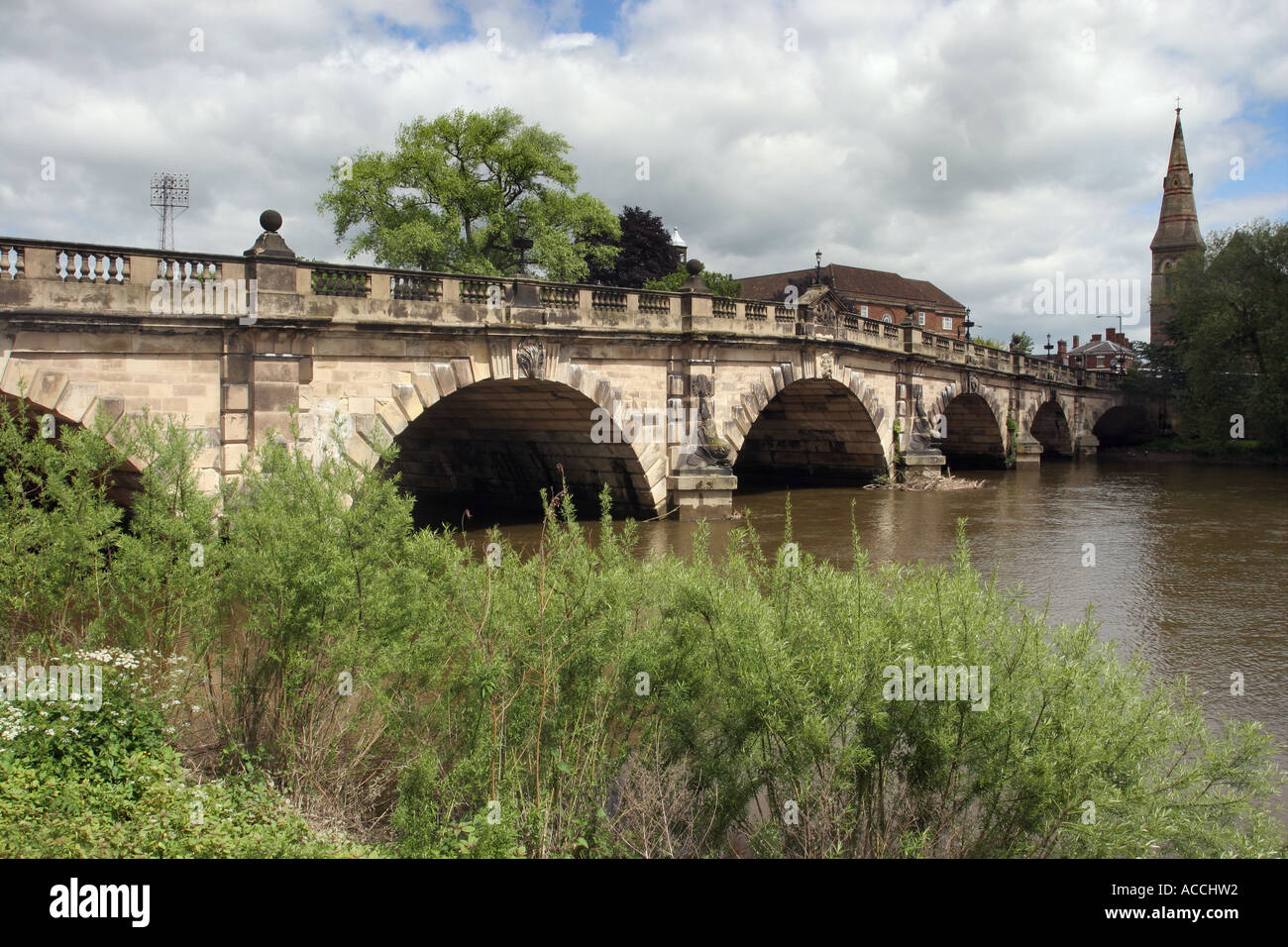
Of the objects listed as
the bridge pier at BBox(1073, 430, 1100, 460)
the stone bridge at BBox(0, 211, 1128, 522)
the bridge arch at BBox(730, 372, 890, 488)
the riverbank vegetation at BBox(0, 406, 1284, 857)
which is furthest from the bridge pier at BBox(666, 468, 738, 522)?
the bridge pier at BBox(1073, 430, 1100, 460)

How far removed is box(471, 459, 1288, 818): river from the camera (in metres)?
10.1

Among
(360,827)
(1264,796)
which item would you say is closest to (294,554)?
(360,827)

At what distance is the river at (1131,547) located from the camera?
1015 centimetres

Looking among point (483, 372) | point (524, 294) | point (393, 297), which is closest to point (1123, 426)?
point (524, 294)

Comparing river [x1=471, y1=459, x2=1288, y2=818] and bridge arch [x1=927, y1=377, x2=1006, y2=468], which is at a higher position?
bridge arch [x1=927, y1=377, x2=1006, y2=468]

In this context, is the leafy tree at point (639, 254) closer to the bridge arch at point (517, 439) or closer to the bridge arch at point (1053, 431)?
the bridge arch at point (1053, 431)

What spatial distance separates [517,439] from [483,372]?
18.0 ft

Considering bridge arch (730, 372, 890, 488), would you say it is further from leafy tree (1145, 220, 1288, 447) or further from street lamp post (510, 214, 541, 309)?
leafy tree (1145, 220, 1288, 447)

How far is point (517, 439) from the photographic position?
70.8 feet

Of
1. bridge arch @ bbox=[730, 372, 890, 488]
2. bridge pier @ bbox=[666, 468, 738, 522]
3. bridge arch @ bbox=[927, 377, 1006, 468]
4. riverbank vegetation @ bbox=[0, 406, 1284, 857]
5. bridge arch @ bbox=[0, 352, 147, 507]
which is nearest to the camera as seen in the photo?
riverbank vegetation @ bbox=[0, 406, 1284, 857]

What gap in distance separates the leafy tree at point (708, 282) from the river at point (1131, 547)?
60.7 ft

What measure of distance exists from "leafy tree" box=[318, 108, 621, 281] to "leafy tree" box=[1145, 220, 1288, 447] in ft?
82.0
